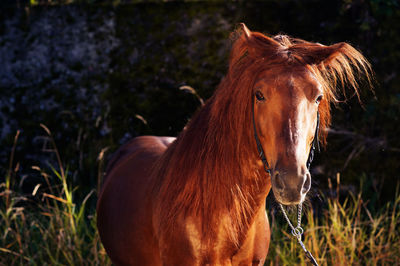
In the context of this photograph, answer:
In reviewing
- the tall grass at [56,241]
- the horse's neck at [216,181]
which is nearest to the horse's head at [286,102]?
the horse's neck at [216,181]

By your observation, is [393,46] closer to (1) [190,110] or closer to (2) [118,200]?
(1) [190,110]

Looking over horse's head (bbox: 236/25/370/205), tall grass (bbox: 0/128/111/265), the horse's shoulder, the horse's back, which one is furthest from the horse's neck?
tall grass (bbox: 0/128/111/265)

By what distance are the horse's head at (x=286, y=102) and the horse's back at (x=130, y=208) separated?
90cm

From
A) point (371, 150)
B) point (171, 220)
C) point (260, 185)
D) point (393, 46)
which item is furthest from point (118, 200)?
point (393, 46)

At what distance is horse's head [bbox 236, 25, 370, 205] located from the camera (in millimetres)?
1319

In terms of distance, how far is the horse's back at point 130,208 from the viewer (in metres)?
2.09

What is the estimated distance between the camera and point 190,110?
4.25 meters

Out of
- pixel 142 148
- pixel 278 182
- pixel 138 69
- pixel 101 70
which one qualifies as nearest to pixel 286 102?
pixel 278 182

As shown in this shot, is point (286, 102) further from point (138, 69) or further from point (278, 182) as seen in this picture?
point (138, 69)

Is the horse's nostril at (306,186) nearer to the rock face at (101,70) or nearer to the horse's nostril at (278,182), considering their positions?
the horse's nostril at (278,182)

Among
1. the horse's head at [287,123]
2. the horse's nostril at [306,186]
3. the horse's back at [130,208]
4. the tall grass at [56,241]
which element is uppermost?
the horse's head at [287,123]

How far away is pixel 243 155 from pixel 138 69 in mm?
3010

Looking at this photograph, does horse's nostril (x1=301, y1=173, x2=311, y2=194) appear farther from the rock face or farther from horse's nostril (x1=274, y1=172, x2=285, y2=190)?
the rock face

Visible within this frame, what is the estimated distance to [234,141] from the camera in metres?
1.60
